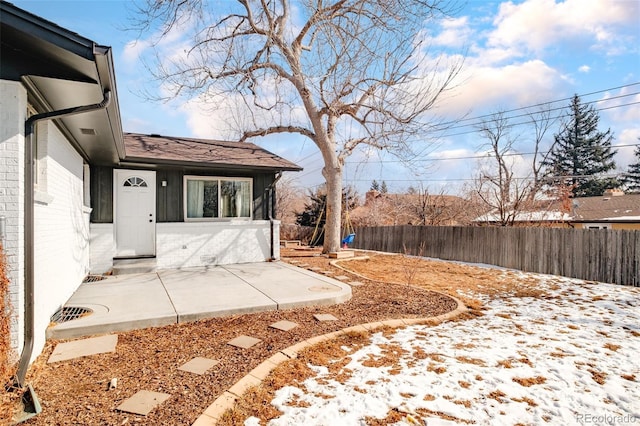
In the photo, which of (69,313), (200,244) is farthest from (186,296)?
(200,244)

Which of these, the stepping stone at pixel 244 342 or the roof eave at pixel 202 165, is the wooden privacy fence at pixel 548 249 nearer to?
the roof eave at pixel 202 165

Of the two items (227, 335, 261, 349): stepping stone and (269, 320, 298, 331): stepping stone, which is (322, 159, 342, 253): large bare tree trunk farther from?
(227, 335, 261, 349): stepping stone

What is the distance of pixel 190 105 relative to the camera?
33.0ft

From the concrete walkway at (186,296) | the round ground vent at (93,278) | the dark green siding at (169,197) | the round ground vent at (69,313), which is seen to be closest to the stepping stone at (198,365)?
the concrete walkway at (186,296)

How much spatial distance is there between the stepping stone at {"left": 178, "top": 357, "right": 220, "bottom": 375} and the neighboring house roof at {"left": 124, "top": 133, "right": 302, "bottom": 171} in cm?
523

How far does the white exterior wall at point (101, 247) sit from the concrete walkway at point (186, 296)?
2.17 ft

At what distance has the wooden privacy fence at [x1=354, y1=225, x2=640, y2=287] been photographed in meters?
7.53

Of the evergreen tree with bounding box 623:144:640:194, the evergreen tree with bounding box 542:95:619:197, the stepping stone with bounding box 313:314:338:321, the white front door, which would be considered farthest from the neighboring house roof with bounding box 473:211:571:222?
the evergreen tree with bounding box 623:144:640:194

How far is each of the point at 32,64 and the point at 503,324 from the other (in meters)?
5.58

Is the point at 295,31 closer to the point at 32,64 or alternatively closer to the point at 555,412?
the point at 32,64

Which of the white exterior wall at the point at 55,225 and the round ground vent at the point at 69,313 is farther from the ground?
the white exterior wall at the point at 55,225

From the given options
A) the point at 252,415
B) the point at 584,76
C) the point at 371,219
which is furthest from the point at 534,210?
the point at 252,415

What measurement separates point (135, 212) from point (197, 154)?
1.93 m

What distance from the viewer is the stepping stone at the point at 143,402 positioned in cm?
227
